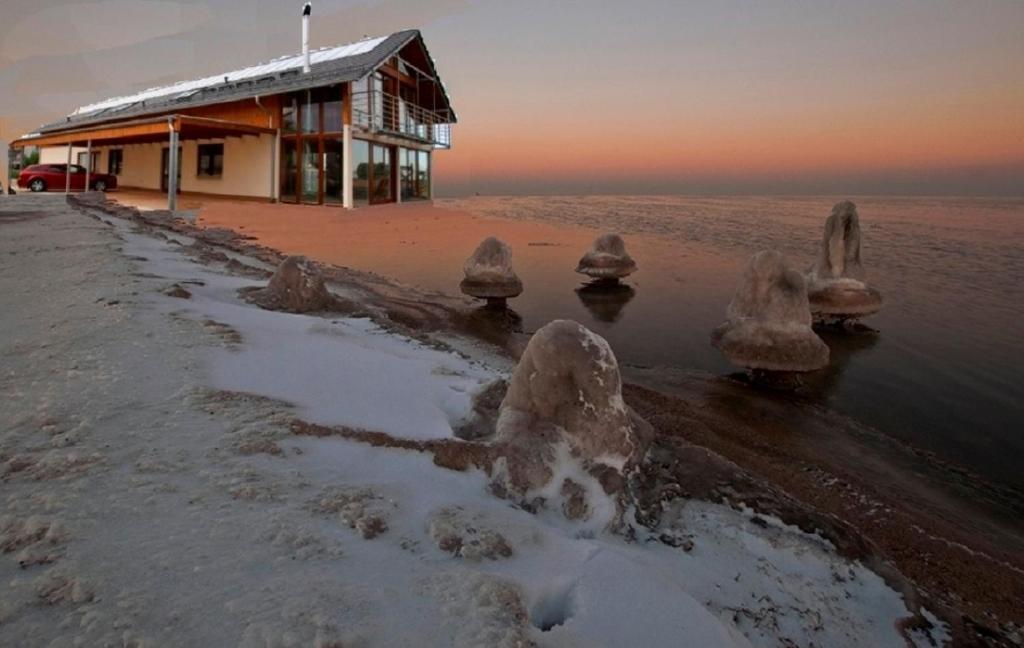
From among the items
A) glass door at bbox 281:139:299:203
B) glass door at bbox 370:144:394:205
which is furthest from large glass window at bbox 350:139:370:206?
glass door at bbox 281:139:299:203

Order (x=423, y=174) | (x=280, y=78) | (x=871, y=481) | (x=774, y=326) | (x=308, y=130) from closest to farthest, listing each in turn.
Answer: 1. (x=871, y=481)
2. (x=774, y=326)
3. (x=308, y=130)
4. (x=280, y=78)
5. (x=423, y=174)

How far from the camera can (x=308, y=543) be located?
7.25ft

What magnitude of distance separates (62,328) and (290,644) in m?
4.52

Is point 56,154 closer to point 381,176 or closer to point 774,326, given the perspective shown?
point 381,176

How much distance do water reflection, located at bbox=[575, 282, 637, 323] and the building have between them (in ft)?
48.2

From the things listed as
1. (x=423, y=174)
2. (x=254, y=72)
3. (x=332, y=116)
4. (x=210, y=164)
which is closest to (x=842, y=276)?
(x=332, y=116)

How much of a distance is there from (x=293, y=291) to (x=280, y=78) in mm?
25449

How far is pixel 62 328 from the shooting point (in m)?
4.87

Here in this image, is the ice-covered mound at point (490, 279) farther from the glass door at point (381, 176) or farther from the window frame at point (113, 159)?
the window frame at point (113, 159)

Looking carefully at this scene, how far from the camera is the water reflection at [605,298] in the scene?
13141 millimetres

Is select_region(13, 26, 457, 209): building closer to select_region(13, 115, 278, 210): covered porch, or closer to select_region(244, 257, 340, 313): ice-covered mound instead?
select_region(13, 115, 278, 210): covered porch

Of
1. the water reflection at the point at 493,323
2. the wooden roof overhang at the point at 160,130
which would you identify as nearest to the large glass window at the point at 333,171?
the wooden roof overhang at the point at 160,130

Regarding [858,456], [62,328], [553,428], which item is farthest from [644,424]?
[62,328]

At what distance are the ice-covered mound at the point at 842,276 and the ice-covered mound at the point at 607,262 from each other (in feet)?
17.1
